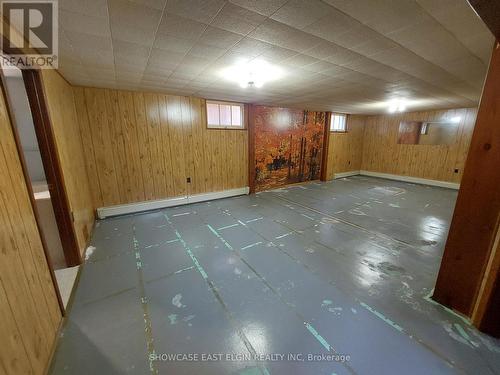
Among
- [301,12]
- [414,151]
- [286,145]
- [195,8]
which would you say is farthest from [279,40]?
[414,151]

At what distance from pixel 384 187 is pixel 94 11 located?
6.81 metres

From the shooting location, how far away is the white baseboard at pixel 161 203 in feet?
12.0

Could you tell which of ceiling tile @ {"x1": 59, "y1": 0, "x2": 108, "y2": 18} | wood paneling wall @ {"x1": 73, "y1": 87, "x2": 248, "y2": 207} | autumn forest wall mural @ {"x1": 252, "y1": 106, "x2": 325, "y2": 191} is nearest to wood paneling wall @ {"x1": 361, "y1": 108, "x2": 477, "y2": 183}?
autumn forest wall mural @ {"x1": 252, "y1": 106, "x2": 325, "y2": 191}

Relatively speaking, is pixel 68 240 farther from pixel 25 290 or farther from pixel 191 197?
pixel 191 197

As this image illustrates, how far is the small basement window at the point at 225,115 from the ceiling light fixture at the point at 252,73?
1584mm

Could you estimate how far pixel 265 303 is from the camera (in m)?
1.78

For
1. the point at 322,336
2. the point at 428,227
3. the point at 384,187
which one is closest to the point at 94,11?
the point at 322,336

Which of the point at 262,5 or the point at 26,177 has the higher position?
the point at 262,5

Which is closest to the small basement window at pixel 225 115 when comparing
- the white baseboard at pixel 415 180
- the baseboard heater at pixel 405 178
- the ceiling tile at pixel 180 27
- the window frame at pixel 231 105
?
the window frame at pixel 231 105

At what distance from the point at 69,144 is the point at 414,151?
8.45 meters

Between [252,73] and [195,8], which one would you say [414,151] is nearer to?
[252,73]

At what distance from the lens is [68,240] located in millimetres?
2189

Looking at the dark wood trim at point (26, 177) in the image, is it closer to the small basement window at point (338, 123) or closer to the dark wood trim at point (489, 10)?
the dark wood trim at point (489, 10)

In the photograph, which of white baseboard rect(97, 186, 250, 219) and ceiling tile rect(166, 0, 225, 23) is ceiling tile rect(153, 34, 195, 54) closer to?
ceiling tile rect(166, 0, 225, 23)
